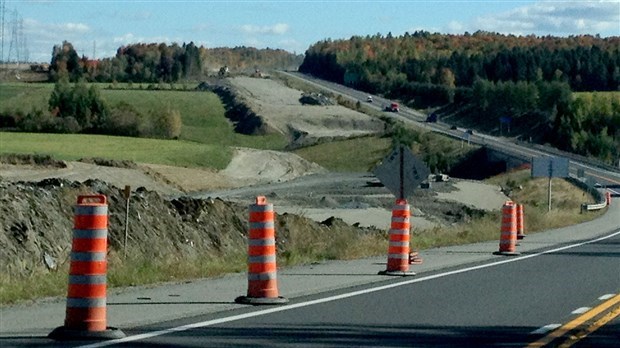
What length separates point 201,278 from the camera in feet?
63.9

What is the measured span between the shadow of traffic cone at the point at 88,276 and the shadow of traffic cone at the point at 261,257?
3.56 m

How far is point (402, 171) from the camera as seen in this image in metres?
23.5

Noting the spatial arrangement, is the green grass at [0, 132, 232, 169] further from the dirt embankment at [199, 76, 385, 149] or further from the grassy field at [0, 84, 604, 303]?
the dirt embankment at [199, 76, 385, 149]

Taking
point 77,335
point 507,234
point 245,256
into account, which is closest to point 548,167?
point 507,234

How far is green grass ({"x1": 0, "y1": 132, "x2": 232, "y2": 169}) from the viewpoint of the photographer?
91.4 meters

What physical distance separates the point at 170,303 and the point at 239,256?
30.6 ft

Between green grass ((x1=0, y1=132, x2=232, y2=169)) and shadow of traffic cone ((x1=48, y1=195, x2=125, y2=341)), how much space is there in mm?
75284

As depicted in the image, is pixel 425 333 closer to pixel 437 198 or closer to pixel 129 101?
pixel 437 198

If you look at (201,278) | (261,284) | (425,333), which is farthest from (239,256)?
(425,333)

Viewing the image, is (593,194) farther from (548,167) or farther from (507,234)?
(507,234)

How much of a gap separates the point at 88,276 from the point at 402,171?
462 inches

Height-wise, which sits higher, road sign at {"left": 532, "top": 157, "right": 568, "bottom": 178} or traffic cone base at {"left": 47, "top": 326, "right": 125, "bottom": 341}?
road sign at {"left": 532, "top": 157, "right": 568, "bottom": 178}

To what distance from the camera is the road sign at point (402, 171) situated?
2328cm

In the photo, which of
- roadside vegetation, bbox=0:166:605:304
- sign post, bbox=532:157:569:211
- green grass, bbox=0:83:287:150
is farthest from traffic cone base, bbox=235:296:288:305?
green grass, bbox=0:83:287:150
